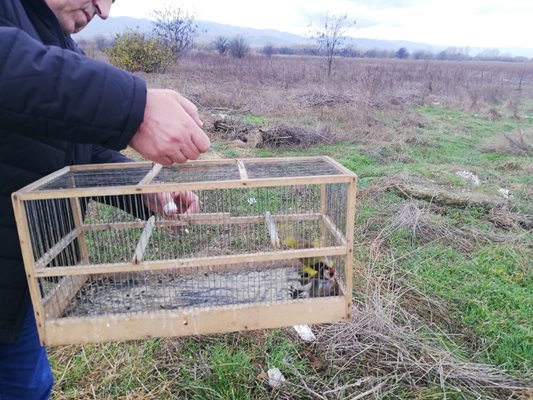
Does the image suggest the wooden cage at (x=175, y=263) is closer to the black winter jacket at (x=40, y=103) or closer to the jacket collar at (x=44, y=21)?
the black winter jacket at (x=40, y=103)

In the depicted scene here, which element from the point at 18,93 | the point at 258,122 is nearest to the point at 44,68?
the point at 18,93

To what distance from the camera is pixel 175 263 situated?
4.68 feet

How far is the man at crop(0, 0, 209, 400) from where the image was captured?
3.25 feet

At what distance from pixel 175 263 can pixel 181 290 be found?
1.41 feet

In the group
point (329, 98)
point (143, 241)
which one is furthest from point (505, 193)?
point (329, 98)

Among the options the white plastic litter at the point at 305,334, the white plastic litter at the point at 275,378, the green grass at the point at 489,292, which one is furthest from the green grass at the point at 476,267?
the white plastic litter at the point at 275,378

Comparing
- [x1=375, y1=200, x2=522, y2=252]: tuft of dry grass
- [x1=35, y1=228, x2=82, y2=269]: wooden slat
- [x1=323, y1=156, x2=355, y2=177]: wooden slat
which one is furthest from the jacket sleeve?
[x1=375, y1=200, x2=522, y2=252]: tuft of dry grass

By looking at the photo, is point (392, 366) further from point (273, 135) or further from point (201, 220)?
point (273, 135)

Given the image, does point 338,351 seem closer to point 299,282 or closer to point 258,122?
point 299,282

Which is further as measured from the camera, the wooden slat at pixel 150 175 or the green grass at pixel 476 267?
the green grass at pixel 476 267

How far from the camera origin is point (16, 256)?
4.41 feet

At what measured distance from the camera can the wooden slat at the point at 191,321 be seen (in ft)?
4.50

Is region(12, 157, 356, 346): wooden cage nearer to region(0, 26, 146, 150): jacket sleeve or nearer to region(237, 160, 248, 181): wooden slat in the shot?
region(237, 160, 248, 181): wooden slat

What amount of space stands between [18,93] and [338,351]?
2464 millimetres
